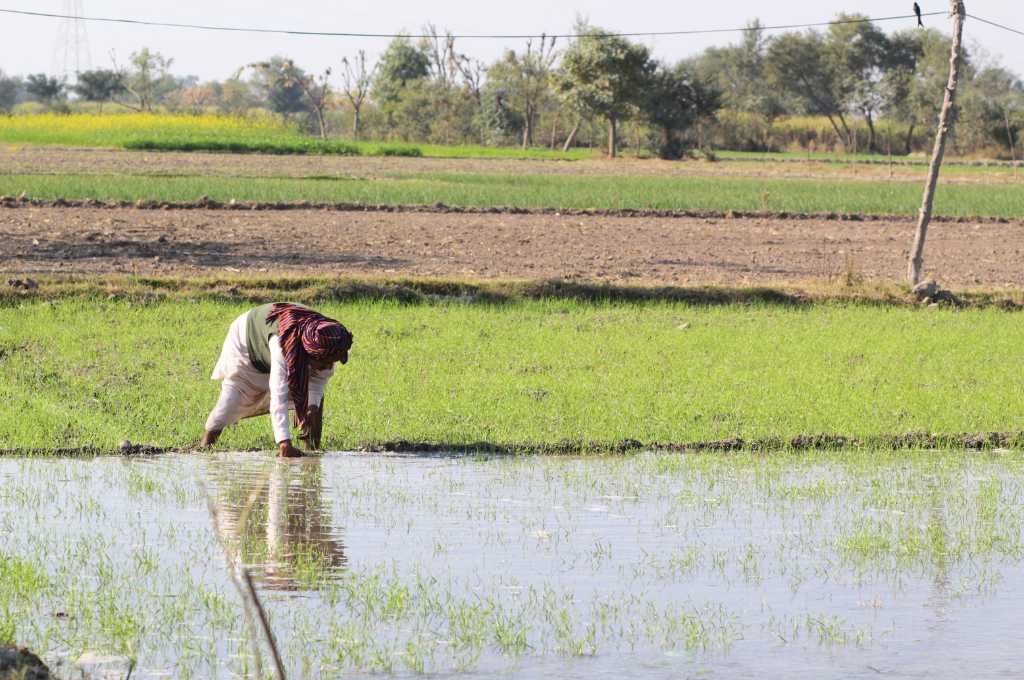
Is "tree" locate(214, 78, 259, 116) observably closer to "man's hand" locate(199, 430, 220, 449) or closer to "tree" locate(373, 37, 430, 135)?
"tree" locate(373, 37, 430, 135)

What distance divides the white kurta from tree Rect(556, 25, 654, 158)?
49011mm

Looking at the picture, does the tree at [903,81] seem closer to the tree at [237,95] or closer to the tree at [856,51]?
the tree at [856,51]

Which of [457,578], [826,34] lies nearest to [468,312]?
[457,578]

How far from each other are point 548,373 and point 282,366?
14.5 ft

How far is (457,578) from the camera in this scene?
6.32m

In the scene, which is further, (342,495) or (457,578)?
(342,495)

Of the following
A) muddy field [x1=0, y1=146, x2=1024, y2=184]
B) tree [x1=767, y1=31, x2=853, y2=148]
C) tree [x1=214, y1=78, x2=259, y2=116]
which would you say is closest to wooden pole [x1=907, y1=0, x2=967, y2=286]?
muddy field [x1=0, y1=146, x2=1024, y2=184]

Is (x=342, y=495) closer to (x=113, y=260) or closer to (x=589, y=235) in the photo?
(x=113, y=260)

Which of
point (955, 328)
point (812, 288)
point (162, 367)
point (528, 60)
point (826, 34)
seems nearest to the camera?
point (162, 367)

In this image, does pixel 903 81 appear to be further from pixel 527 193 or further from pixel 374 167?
pixel 527 193

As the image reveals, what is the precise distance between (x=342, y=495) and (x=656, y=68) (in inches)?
2060

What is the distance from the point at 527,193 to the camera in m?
31.1

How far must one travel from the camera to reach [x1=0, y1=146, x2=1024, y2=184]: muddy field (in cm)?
3650

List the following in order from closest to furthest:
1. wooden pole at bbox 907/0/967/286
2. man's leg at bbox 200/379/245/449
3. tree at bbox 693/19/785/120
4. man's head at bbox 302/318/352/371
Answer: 1. man's head at bbox 302/318/352/371
2. man's leg at bbox 200/379/245/449
3. wooden pole at bbox 907/0/967/286
4. tree at bbox 693/19/785/120
